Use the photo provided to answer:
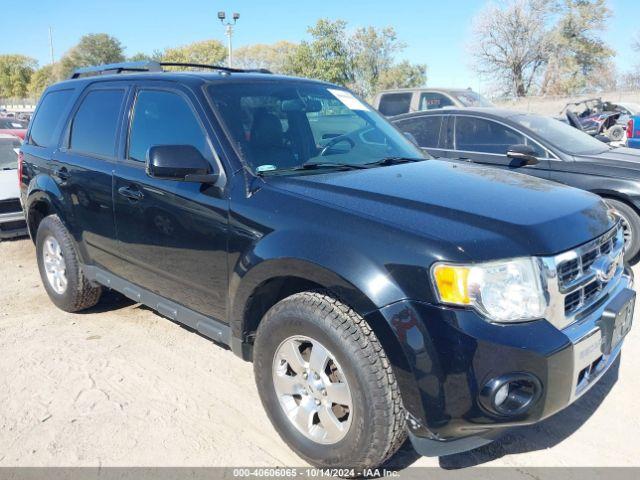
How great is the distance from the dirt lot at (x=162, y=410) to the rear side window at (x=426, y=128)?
3741 millimetres

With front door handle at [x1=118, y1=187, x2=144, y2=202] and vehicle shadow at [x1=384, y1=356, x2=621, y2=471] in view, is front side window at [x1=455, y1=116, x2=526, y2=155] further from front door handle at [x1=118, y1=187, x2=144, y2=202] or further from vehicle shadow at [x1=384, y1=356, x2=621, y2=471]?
front door handle at [x1=118, y1=187, x2=144, y2=202]

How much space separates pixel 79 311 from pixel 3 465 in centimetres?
210

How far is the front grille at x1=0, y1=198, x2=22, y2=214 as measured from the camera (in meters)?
6.98

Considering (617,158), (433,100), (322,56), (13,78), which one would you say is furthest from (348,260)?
(13,78)

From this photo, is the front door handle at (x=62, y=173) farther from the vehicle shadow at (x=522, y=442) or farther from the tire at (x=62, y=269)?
the vehicle shadow at (x=522, y=442)

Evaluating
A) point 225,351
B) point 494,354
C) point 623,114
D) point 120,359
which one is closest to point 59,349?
point 120,359

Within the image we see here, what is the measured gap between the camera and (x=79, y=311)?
15.6 feet

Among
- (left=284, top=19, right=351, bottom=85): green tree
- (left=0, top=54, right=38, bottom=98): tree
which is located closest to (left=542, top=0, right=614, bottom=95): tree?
(left=284, top=19, right=351, bottom=85): green tree

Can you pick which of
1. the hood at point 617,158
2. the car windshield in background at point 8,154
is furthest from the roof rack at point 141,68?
the hood at point 617,158

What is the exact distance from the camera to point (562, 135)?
6.55 metres

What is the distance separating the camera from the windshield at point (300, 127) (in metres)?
3.15

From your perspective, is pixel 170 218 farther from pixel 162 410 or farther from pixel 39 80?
pixel 39 80

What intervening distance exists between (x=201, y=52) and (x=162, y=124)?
76456mm

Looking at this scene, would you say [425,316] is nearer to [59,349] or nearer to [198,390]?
[198,390]
